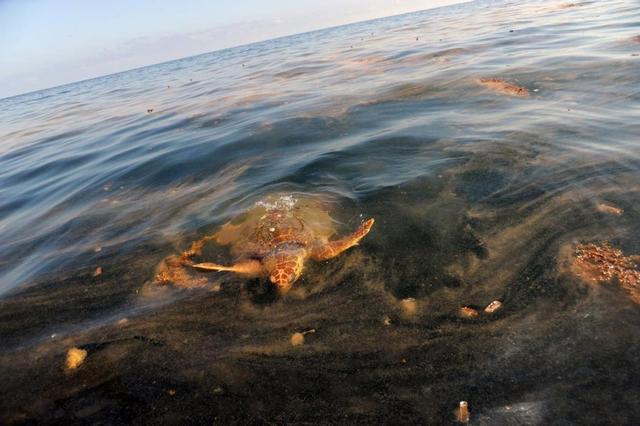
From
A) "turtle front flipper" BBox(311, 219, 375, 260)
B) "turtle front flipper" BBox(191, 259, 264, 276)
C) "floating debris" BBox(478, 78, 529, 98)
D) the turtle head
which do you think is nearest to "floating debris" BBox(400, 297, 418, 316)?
"turtle front flipper" BBox(311, 219, 375, 260)

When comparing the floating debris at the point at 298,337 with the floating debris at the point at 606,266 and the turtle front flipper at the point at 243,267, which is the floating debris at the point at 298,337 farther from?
the floating debris at the point at 606,266

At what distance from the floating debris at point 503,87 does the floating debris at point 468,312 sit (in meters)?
7.42

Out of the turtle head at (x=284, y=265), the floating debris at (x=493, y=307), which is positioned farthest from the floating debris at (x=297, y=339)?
the floating debris at (x=493, y=307)

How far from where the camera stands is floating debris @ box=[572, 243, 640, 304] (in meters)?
3.24

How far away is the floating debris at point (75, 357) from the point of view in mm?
3434

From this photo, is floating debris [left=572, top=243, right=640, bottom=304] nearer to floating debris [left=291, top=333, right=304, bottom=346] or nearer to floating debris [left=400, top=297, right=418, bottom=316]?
floating debris [left=400, top=297, right=418, bottom=316]

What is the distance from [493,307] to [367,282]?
1253 millimetres

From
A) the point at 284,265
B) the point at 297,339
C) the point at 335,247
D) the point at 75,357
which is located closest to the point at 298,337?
the point at 297,339

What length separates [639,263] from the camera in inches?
134

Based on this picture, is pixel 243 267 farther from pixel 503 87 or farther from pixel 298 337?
pixel 503 87

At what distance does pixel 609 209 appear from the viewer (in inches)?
167

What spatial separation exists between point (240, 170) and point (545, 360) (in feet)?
20.1

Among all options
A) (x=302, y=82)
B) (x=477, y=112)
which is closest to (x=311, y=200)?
(x=477, y=112)

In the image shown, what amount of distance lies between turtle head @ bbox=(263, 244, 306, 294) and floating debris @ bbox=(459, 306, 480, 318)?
1804 millimetres
